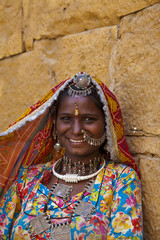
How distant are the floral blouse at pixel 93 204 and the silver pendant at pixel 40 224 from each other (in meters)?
0.02

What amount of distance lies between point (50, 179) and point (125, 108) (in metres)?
0.71

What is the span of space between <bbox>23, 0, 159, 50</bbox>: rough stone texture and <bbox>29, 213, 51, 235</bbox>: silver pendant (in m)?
1.47

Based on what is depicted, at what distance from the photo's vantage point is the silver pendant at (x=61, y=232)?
5.96 ft

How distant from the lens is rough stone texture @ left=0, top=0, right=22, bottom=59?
3149mm

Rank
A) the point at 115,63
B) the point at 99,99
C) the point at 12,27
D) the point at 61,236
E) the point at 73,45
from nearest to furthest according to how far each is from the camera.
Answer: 1. the point at 61,236
2. the point at 99,99
3. the point at 115,63
4. the point at 73,45
5. the point at 12,27

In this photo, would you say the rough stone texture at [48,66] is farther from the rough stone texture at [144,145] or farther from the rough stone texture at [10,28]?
the rough stone texture at [144,145]

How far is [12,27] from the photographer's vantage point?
320 cm

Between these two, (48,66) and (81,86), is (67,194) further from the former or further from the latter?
(48,66)

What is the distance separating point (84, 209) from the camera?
A: 6.15 feet

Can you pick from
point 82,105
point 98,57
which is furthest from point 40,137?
point 98,57

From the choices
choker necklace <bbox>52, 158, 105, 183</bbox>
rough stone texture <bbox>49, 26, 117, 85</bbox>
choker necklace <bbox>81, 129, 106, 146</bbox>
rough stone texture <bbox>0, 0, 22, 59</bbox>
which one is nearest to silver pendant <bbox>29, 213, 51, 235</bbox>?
choker necklace <bbox>52, 158, 105, 183</bbox>

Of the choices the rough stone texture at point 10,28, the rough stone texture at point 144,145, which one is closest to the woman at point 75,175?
the rough stone texture at point 144,145

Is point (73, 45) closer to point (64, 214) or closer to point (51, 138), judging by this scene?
point (51, 138)

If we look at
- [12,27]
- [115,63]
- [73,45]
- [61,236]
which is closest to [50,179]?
[61,236]
